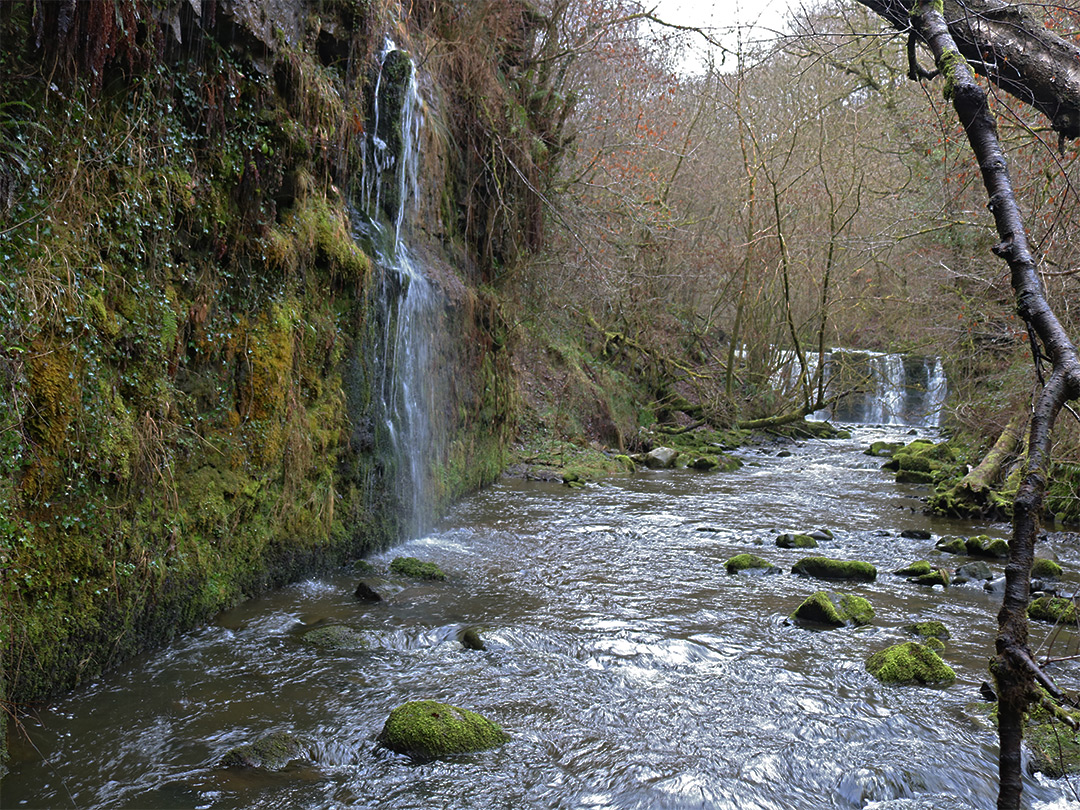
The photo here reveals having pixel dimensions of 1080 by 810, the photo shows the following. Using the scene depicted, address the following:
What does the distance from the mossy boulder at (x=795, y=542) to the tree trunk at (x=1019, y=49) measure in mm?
5941

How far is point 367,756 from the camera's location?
3713 millimetres

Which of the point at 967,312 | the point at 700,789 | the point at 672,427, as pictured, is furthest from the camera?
the point at 672,427

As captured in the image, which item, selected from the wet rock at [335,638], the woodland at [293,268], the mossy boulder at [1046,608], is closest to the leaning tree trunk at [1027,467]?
the woodland at [293,268]

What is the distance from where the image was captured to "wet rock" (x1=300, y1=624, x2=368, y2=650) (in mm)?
5023

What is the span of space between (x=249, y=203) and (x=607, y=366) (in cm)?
1425

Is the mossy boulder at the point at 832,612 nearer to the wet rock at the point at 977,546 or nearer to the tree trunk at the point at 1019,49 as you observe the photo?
the wet rock at the point at 977,546

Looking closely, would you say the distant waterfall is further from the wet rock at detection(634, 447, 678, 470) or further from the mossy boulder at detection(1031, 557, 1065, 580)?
the mossy boulder at detection(1031, 557, 1065, 580)

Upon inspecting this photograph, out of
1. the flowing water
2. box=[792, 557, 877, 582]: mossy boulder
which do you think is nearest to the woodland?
the flowing water

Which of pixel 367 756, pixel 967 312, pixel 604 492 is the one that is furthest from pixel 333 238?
pixel 967 312

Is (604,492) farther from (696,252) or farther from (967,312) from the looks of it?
(696,252)

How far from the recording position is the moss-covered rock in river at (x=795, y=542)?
28.3 feet

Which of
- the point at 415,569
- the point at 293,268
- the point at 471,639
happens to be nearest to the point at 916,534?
the point at 415,569

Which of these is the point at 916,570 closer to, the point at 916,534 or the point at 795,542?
the point at 795,542

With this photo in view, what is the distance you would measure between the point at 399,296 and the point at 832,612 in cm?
497
